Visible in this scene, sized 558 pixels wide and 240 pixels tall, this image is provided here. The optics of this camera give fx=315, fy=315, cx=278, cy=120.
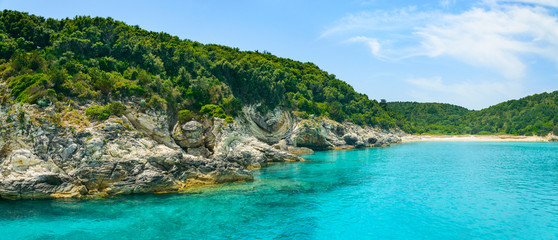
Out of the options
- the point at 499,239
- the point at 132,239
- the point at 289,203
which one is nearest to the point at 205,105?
the point at 289,203

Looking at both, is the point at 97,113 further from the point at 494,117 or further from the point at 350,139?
the point at 494,117

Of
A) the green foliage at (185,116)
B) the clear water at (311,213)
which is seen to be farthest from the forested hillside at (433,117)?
the clear water at (311,213)

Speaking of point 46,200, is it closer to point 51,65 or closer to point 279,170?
point 51,65

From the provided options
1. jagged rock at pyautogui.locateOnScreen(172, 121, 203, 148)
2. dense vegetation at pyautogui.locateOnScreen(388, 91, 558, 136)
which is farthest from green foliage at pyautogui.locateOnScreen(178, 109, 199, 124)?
dense vegetation at pyautogui.locateOnScreen(388, 91, 558, 136)

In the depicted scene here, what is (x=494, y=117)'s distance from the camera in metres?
153

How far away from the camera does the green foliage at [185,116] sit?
39.5 m

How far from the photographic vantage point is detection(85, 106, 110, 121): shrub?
2842 centimetres

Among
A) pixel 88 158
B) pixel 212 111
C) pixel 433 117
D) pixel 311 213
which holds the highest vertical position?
pixel 433 117

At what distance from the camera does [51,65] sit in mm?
33812

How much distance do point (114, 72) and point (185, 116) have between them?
10.5 m

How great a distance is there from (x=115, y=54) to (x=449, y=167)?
47556 millimetres

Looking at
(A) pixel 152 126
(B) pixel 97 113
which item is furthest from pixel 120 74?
(B) pixel 97 113

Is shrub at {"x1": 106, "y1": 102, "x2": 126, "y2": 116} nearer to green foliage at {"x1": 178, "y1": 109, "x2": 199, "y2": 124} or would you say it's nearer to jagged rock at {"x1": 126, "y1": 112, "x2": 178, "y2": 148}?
jagged rock at {"x1": 126, "y1": 112, "x2": 178, "y2": 148}

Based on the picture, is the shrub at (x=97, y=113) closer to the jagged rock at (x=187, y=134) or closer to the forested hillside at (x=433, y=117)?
the jagged rock at (x=187, y=134)
